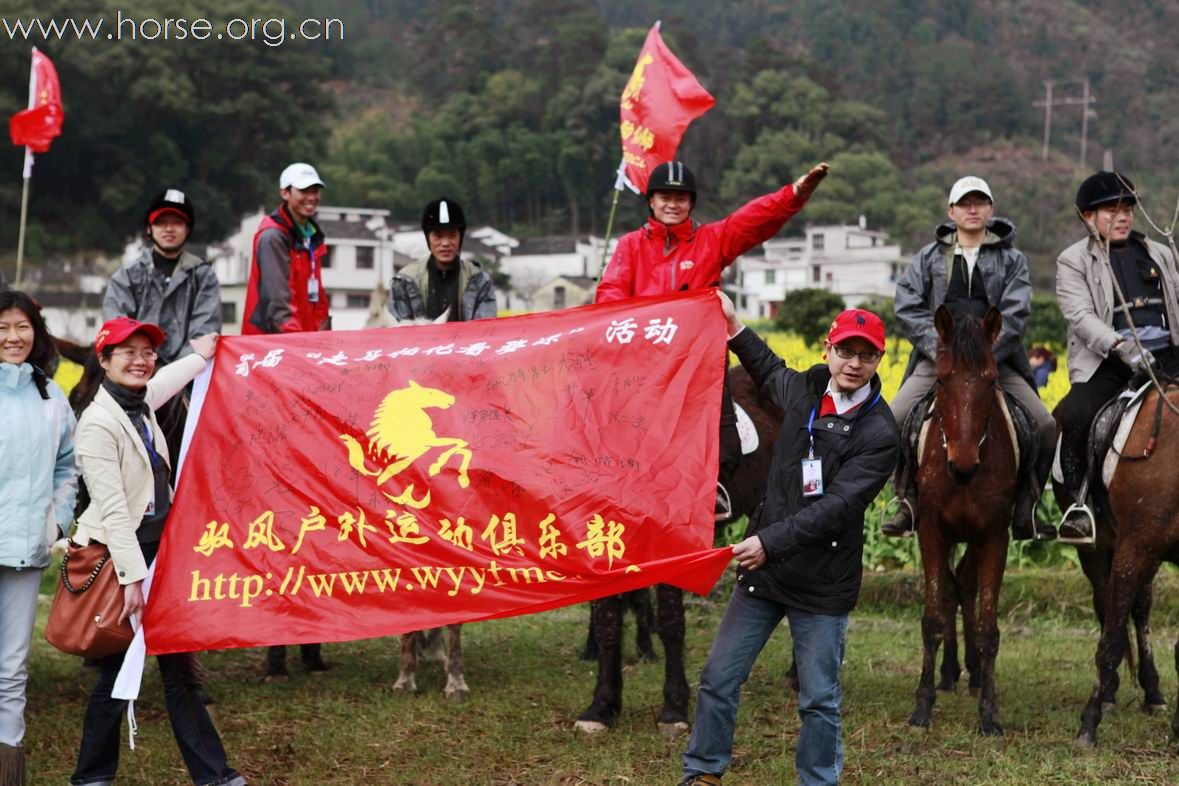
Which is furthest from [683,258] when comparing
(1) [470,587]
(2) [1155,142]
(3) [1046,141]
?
(3) [1046,141]

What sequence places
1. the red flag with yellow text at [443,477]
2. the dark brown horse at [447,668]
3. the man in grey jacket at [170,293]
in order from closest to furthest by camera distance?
1. the red flag with yellow text at [443,477]
2. the dark brown horse at [447,668]
3. the man in grey jacket at [170,293]

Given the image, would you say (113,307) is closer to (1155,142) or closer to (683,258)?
(683,258)

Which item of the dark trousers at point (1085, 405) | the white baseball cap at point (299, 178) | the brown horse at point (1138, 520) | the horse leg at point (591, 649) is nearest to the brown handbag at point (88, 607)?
the white baseball cap at point (299, 178)

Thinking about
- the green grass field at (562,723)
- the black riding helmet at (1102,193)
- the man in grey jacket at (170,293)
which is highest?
the black riding helmet at (1102,193)

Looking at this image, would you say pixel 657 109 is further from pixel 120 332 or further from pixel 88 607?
pixel 88 607

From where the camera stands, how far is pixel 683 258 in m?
7.66

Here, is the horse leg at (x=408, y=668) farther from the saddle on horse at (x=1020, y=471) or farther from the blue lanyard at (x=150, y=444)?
the saddle on horse at (x=1020, y=471)

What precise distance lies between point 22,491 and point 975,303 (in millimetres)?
5542

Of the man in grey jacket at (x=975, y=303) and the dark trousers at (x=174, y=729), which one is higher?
the man in grey jacket at (x=975, y=303)

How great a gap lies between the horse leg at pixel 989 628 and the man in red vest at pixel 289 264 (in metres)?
4.55

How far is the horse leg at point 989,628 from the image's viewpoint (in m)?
7.55

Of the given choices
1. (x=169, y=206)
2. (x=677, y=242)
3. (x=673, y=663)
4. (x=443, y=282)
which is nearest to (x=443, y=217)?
(x=443, y=282)

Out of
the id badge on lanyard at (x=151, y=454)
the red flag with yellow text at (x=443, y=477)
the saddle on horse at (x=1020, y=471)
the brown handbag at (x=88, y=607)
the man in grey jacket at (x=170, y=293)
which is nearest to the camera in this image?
the brown handbag at (x=88, y=607)
